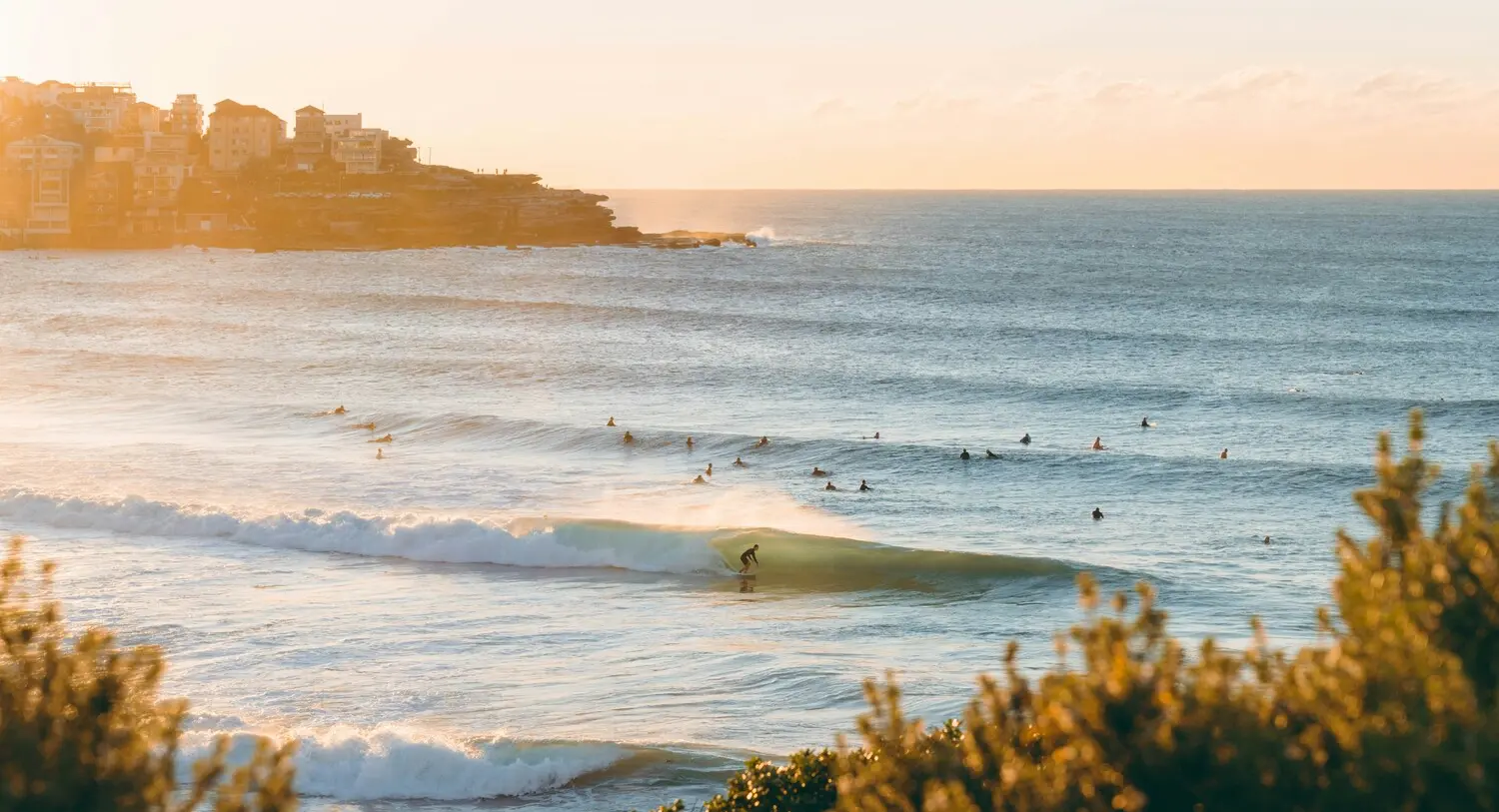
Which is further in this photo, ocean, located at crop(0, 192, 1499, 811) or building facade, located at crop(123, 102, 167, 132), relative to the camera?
building facade, located at crop(123, 102, 167, 132)

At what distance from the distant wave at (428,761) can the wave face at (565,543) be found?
13508 mm

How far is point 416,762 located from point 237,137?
6478 inches

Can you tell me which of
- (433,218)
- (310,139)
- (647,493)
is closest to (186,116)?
(310,139)

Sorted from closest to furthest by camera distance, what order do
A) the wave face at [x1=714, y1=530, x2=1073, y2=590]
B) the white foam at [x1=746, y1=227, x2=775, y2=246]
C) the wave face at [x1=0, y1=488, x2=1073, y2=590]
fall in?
the wave face at [x1=714, y1=530, x2=1073, y2=590]
the wave face at [x1=0, y1=488, x2=1073, y2=590]
the white foam at [x1=746, y1=227, x2=775, y2=246]

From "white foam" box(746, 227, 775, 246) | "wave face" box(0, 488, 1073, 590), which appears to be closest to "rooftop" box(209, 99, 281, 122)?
"white foam" box(746, 227, 775, 246)

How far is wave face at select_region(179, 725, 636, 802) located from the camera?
66.4ft

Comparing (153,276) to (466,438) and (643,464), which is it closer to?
(466,438)

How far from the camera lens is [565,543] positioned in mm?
36844

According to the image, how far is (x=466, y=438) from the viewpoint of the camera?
52.4m

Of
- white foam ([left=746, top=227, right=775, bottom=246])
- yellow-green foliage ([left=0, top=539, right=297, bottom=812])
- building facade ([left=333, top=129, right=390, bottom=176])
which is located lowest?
yellow-green foliage ([left=0, top=539, right=297, bottom=812])

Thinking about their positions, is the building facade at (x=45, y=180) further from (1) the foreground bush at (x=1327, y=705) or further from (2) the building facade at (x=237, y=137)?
(1) the foreground bush at (x=1327, y=705)

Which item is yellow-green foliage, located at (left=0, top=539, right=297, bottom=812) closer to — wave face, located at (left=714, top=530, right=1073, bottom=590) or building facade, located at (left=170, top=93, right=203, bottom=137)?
wave face, located at (left=714, top=530, right=1073, bottom=590)

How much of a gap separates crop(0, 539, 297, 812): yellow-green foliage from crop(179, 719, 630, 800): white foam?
12.8 metres

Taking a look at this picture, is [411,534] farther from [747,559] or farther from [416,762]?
[416,762]
